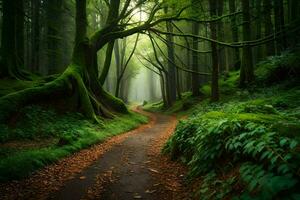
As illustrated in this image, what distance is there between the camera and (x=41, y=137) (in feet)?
34.0

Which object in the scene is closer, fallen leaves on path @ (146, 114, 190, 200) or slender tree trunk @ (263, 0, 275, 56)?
fallen leaves on path @ (146, 114, 190, 200)

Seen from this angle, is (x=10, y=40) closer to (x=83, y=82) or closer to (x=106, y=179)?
(x=83, y=82)

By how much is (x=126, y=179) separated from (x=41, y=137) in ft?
16.9

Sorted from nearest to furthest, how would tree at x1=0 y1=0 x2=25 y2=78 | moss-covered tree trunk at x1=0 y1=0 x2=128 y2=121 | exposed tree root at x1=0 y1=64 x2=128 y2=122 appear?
exposed tree root at x1=0 y1=64 x2=128 y2=122
moss-covered tree trunk at x1=0 y1=0 x2=128 y2=121
tree at x1=0 y1=0 x2=25 y2=78

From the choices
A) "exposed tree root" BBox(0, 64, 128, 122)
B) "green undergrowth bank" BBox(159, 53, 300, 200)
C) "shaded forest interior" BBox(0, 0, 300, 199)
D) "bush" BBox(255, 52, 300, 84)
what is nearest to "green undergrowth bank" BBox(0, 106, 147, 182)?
"shaded forest interior" BBox(0, 0, 300, 199)

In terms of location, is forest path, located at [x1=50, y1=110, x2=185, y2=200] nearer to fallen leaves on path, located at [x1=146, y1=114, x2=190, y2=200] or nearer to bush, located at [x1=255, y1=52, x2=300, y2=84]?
fallen leaves on path, located at [x1=146, y1=114, x2=190, y2=200]

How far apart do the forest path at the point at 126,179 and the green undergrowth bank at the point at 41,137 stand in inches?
47.8

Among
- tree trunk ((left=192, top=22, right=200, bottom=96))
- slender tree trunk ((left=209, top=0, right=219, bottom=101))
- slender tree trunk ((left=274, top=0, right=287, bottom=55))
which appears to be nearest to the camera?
slender tree trunk ((left=209, top=0, right=219, bottom=101))

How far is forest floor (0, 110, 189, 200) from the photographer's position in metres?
5.62

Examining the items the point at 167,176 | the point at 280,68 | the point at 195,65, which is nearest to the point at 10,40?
the point at 167,176

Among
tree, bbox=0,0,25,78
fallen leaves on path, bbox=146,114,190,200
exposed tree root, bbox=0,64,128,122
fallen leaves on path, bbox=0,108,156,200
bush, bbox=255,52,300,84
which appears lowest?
fallen leaves on path, bbox=146,114,190,200

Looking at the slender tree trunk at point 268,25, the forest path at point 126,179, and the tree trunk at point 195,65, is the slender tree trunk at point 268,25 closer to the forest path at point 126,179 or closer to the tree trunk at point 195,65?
the tree trunk at point 195,65

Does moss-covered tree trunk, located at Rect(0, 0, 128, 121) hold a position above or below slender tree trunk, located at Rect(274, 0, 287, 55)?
below

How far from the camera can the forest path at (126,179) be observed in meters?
5.61
